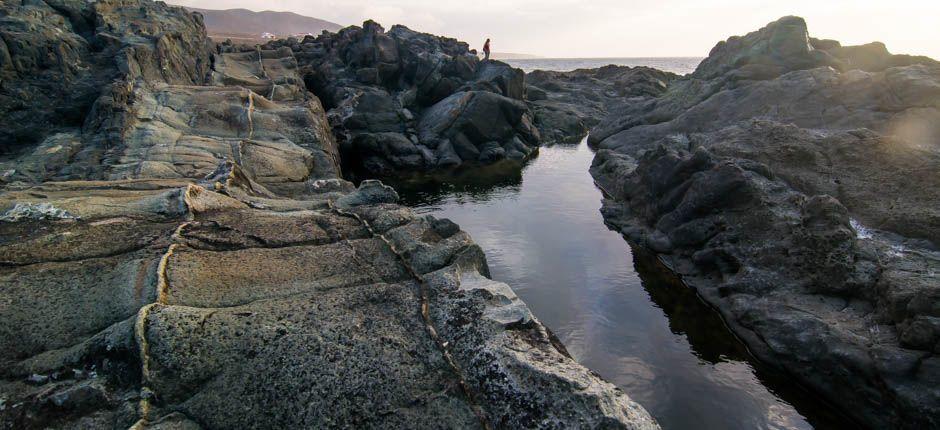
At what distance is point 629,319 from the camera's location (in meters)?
13.4

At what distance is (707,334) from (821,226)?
419cm

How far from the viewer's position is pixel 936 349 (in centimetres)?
881

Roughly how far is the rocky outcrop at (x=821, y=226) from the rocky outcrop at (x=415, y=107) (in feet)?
40.0

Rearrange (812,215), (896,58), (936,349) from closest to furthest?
1. (936,349)
2. (812,215)
3. (896,58)

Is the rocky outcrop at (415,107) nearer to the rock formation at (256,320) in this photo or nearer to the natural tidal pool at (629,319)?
the natural tidal pool at (629,319)

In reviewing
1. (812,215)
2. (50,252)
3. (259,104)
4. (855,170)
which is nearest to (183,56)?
(259,104)

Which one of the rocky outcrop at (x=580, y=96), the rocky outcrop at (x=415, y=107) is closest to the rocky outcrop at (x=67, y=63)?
the rocky outcrop at (x=415, y=107)

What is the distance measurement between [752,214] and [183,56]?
1047 inches

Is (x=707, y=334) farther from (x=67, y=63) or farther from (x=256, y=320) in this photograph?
(x=67, y=63)

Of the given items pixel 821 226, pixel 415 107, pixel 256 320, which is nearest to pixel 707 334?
pixel 821 226

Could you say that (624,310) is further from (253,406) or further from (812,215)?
(253,406)

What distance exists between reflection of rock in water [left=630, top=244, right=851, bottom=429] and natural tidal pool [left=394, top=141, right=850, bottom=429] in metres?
0.03

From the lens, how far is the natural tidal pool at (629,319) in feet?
33.2

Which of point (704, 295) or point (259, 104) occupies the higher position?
point (259, 104)
